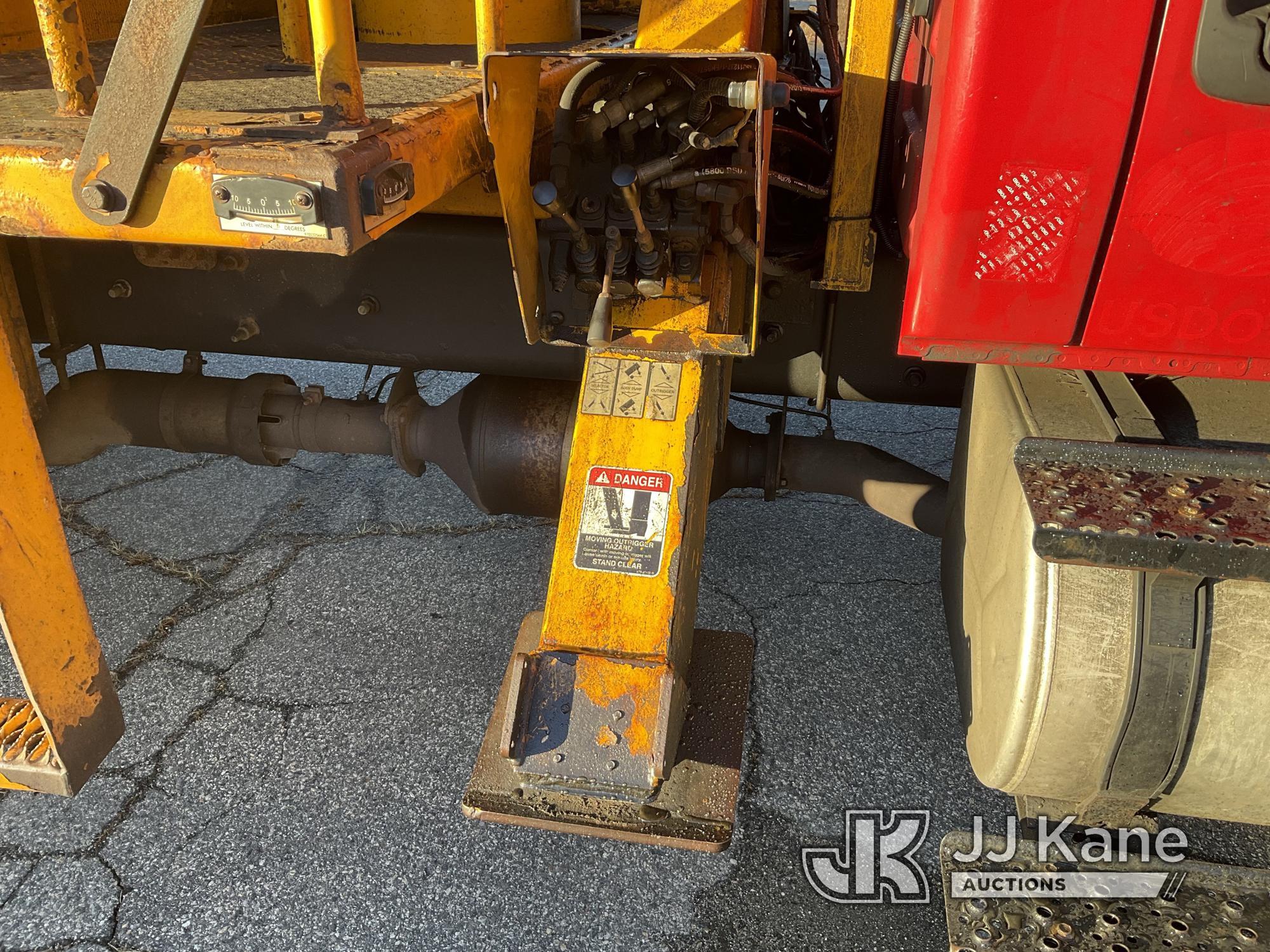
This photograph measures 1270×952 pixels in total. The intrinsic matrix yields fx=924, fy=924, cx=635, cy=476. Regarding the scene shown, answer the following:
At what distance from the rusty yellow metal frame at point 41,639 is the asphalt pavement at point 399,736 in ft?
1.31

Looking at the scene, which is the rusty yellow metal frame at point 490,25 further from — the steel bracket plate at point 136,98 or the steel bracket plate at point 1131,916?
the steel bracket plate at point 1131,916

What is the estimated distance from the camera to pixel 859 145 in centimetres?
161

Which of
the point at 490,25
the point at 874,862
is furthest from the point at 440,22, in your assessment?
the point at 874,862

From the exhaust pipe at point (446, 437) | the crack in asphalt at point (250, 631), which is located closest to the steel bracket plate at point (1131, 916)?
the crack in asphalt at point (250, 631)

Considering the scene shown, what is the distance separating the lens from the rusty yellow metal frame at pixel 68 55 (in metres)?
1.29

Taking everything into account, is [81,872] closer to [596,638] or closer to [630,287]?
[596,638]

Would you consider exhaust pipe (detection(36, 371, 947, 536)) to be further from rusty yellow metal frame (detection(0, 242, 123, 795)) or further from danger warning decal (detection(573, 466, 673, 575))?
rusty yellow metal frame (detection(0, 242, 123, 795))

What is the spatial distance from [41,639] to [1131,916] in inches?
71.0

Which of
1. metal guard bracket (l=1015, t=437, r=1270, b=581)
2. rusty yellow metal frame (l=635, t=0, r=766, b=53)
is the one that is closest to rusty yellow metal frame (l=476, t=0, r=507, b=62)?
rusty yellow metal frame (l=635, t=0, r=766, b=53)

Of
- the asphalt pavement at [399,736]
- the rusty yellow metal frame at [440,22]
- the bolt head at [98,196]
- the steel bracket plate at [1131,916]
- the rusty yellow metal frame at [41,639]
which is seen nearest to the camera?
the bolt head at [98,196]

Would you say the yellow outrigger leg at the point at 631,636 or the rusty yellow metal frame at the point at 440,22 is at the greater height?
the rusty yellow metal frame at the point at 440,22

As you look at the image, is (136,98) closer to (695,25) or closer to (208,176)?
(208,176)

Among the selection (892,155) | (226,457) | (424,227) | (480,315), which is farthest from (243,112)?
(226,457)

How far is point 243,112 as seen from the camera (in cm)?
147
